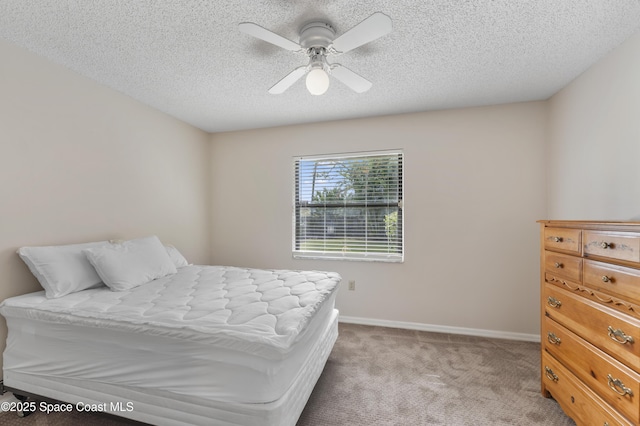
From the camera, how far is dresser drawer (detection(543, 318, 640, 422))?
49.2 inches

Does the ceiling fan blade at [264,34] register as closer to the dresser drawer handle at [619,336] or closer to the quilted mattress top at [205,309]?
the quilted mattress top at [205,309]

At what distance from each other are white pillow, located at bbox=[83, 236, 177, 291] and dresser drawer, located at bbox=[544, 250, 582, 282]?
290 cm

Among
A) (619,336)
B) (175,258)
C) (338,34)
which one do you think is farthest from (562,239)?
(175,258)

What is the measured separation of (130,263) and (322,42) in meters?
2.11

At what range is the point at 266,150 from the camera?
3648 millimetres

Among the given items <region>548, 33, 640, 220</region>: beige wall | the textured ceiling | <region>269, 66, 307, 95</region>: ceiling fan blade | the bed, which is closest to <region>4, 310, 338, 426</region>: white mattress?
the bed

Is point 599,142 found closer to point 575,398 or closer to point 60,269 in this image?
point 575,398

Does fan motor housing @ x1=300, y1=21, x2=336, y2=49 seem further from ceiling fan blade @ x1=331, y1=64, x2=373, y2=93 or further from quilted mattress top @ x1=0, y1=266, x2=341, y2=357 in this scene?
quilted mattress top @ x1=0, y1=266, x2=341, y2=357

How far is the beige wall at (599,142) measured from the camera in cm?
181

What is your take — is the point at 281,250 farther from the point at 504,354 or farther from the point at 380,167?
the point at 504,354

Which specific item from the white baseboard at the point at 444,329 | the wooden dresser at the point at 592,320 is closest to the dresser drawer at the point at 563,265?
the wooden dresser at the point at 592,320

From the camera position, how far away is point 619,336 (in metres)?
1.31

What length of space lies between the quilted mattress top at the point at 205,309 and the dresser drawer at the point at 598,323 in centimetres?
146

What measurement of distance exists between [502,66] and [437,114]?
2.99ft
